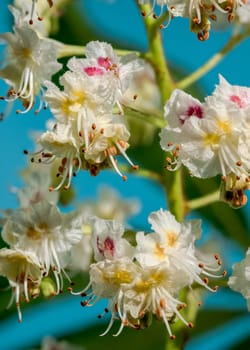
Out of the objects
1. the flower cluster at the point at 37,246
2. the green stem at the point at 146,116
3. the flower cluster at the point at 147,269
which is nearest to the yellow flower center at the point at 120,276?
the flower cluster at the point at 147,269

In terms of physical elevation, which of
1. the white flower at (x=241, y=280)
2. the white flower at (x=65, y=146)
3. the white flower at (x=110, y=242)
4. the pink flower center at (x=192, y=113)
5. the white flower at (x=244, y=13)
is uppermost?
the white flower at (x=244, y=13)

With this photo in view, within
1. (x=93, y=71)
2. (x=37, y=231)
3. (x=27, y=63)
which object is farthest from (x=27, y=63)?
(x=37, y=231)

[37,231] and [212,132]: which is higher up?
[212,132]

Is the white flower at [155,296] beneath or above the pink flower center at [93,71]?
beneath

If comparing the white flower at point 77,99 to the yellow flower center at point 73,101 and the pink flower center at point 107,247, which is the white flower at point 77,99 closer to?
the yellow flower center at point 73,101

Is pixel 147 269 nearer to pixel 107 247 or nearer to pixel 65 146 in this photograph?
pixel 107 247

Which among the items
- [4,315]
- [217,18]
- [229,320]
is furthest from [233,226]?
[217,18]
